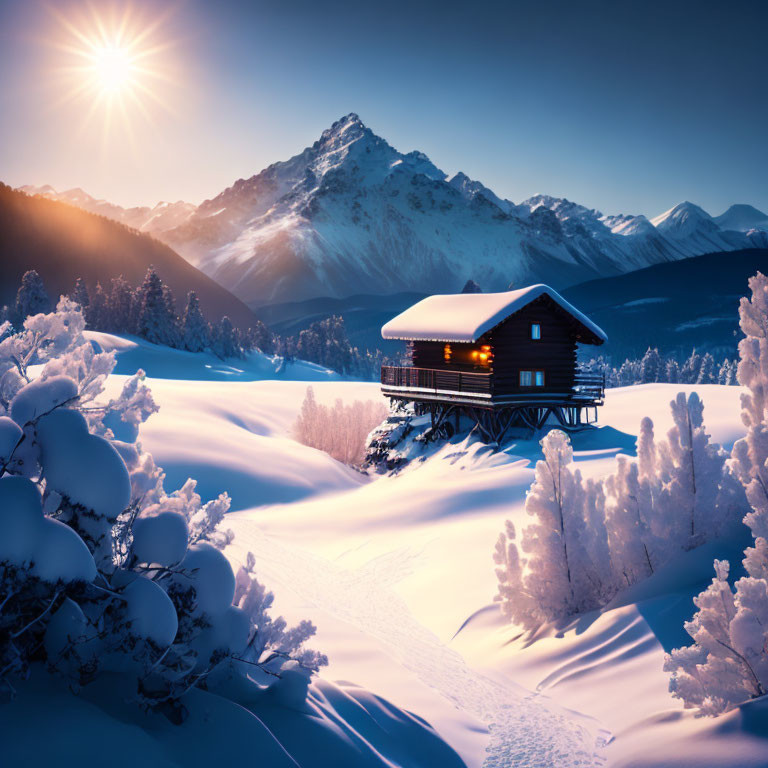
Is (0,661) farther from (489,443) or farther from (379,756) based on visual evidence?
(489,443)

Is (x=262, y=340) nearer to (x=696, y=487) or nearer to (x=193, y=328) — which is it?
(x=193, y=328)

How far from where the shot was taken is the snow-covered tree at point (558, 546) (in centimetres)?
945

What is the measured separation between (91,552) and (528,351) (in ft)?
84.8

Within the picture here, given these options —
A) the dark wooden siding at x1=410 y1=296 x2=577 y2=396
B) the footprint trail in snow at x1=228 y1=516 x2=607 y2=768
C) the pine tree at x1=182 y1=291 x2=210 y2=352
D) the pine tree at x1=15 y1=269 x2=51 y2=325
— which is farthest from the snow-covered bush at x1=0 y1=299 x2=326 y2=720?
the pine tree at x1=15 y1=269 x2=51 y2=325

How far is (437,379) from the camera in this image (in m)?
29.8

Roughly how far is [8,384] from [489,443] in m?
24.5

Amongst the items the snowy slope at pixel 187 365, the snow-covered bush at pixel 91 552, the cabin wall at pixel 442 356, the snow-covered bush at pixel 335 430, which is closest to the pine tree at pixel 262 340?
the snowy slope at pixel 187 365

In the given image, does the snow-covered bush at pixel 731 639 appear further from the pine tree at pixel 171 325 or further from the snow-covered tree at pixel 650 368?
the snow-covered tree at pixel 650 368

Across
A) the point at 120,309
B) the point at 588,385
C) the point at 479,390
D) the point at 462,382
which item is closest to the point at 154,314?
the point at 120,309

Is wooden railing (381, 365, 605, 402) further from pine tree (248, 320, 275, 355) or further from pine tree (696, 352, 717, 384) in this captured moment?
pine tree (248, 320, 275, 355)

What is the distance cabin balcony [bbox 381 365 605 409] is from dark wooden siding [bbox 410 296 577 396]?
235 millimetres

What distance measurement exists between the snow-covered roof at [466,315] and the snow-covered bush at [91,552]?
71.8 ft

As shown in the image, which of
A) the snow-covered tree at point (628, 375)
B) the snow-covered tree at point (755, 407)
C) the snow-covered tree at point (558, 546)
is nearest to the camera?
the snow-covered tree at point (755, 407)

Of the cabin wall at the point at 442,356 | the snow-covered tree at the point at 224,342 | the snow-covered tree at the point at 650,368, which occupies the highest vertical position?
the snow-covered tree at the point at 224,342
